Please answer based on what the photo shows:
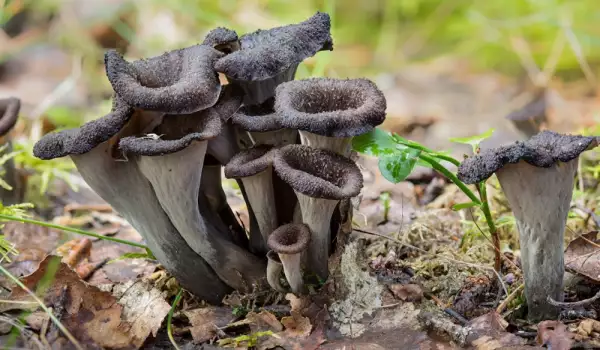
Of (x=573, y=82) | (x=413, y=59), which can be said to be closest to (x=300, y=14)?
(x=413, y=59)

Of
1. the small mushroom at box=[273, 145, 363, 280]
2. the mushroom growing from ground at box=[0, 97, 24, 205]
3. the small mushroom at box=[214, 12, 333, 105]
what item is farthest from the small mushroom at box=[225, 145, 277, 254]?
the mushroom growing from ground at box=[0, 97, 24, 205]

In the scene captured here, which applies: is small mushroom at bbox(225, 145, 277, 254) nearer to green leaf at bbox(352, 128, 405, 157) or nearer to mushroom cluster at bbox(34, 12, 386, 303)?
mushroom cluster at bbox(34, 12, 386, 303)

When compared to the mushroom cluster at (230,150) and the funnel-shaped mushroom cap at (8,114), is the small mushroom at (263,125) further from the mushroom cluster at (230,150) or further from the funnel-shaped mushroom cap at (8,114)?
the funnel-shaped mushroom cap at (8,114)

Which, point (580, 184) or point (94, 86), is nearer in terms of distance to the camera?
point (580, 184)

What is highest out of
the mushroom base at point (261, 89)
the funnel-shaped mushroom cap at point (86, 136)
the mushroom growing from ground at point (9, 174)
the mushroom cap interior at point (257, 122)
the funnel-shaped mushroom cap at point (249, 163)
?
the mushroom base at point (261, 89)

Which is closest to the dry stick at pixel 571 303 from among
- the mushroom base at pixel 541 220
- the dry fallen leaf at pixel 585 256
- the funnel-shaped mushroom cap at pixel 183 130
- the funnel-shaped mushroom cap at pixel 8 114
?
the mushroom base at pixel 541 220

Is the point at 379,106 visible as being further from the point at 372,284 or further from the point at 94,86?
the point at 94,86
